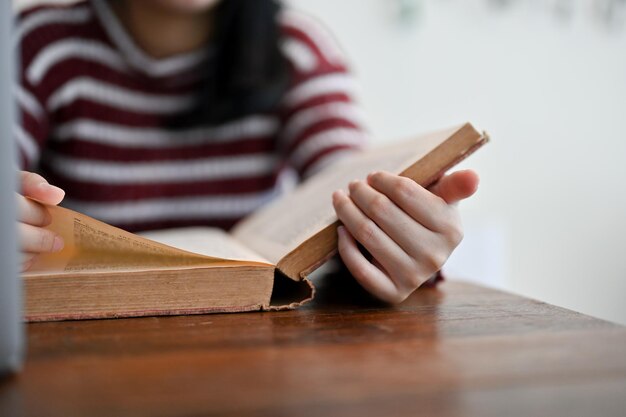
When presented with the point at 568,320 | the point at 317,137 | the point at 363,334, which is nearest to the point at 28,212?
the point at 363,334

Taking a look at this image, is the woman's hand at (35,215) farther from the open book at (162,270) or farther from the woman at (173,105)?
the woman at (173,105)

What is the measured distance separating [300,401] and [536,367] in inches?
5.1

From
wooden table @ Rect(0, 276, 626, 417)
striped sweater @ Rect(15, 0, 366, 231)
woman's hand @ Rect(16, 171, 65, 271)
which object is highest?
striped sweater @ Rect(15, 0, 366, 231)

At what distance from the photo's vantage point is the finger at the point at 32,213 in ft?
1.36

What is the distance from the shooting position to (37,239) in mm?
424

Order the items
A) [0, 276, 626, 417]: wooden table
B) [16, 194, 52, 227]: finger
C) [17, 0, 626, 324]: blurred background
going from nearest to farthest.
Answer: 1. [0, 276, 626, 417]: wooden table
2. [16, 194, 52, 227]: finger
3. [17, 0, 626, 324]: blurred background

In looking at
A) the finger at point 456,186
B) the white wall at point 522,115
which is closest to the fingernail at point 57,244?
the finger at point 456,186

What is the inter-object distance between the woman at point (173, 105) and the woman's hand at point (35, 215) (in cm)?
55

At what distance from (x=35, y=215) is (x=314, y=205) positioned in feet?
0.80

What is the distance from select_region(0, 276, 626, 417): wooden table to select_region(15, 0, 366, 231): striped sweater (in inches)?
22.5

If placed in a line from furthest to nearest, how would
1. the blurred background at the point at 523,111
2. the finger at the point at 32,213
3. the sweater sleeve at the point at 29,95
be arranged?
the blurred background at the point at 523,111, the sweater sleeve at the point at 29,95, the finger at the point at 32,213

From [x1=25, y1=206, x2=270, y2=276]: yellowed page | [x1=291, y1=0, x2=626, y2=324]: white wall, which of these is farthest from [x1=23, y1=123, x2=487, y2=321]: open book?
[x1=291, y1=0, x2=626, y2=324]: white wall

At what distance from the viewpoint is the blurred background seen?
150 cm

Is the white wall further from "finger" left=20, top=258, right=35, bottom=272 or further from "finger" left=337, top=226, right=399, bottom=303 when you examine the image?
"finger" left=20, top=258, right=35, bottom=272
